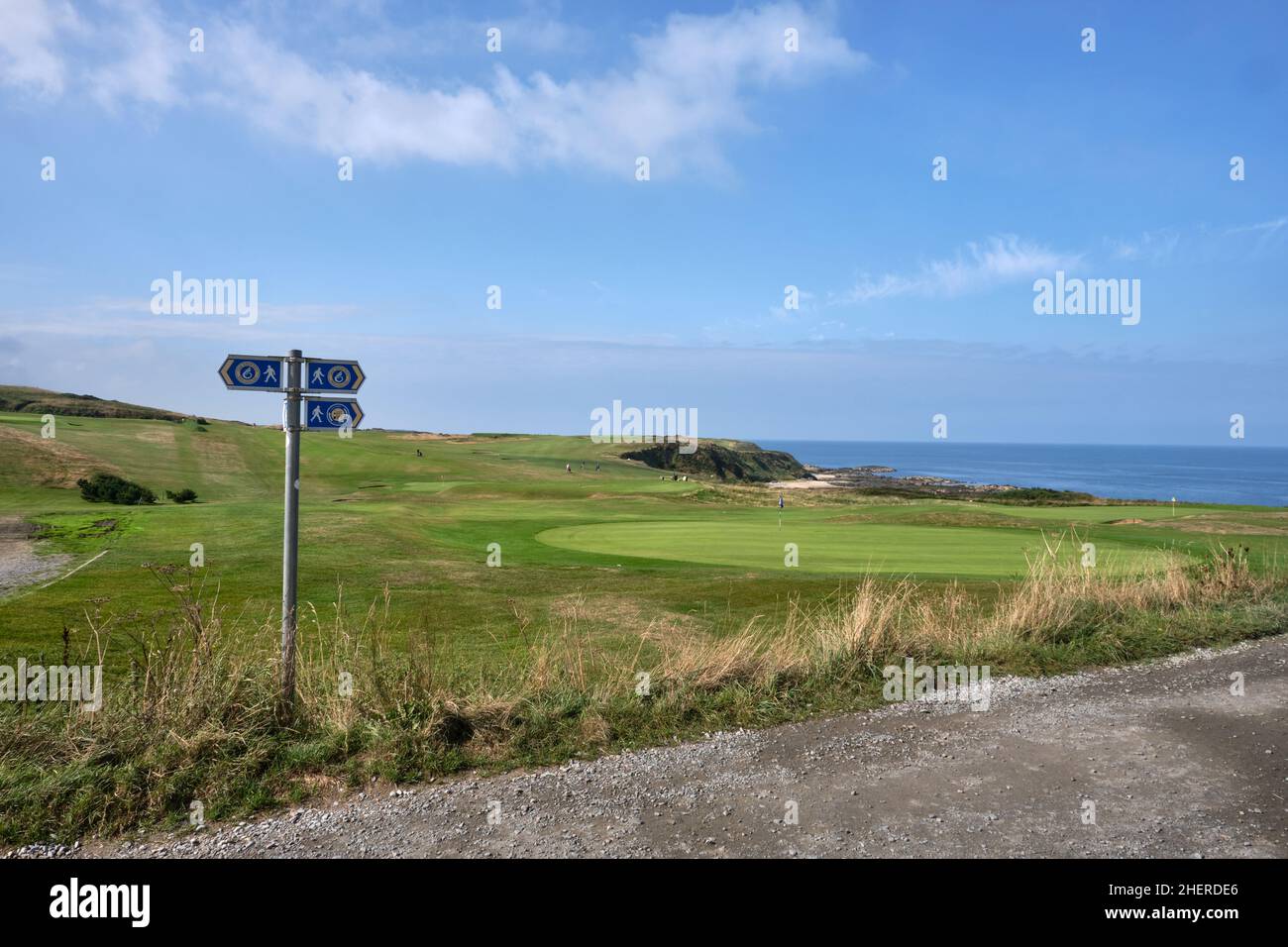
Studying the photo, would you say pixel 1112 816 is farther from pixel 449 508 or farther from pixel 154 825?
pixel 449 508

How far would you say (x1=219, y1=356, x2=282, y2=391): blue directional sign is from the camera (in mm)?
5703

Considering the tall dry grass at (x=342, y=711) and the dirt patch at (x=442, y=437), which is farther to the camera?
the dirt patch at (x=442, y=437)

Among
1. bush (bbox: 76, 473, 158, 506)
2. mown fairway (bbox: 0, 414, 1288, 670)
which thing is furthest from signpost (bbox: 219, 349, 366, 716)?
bush (bbox: 76, 473, 158, 506)

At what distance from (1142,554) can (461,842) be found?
695 inches

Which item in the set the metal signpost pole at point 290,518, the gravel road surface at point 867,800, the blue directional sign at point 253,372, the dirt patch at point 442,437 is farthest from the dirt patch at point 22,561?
the dirt patch at point 442,437

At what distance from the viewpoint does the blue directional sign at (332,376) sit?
5.96 metres

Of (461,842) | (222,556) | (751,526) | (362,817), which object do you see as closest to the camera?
(461,842)

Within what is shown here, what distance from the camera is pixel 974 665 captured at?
27.4 ft

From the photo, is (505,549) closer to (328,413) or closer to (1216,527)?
(328,413)

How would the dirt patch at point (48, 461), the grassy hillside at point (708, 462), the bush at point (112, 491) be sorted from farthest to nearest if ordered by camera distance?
the grassy hillside at point (708, 462) → the dirt patch at point (48, 461) → the bush at point (112, 491)

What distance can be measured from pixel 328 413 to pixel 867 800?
476 centimetres

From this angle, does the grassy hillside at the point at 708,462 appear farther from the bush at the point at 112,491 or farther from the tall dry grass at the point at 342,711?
the tall dry grass at the point at 342,711

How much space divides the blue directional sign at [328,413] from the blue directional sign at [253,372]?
27 centimetres
